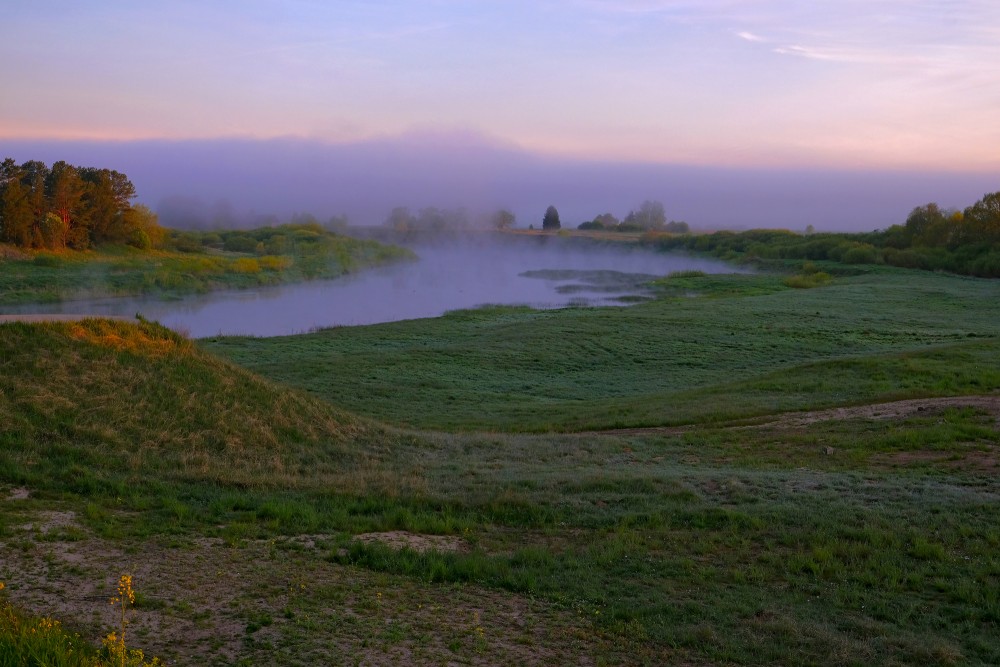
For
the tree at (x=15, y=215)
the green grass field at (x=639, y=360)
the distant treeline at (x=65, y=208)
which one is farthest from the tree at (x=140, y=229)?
the green grass field at (x=639, y=360)

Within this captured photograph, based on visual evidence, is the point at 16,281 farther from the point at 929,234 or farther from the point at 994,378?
the point at 929,234

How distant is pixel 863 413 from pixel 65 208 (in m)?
54.0

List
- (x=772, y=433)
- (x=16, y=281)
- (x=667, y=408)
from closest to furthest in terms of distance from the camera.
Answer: (x=772, y=433) < (x=667, y=408) < (x=16, y=281)

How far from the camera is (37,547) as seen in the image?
7391mm

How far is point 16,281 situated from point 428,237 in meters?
90.3

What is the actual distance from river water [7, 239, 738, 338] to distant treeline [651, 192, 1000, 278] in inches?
410

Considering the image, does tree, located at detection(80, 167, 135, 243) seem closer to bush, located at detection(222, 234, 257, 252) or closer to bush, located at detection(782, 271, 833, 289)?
bush, located at detection(222, 234, 257, 252)

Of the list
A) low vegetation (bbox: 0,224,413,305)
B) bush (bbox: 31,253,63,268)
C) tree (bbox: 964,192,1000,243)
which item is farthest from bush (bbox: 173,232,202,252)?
tree (bbox: 964,192,1000,243)

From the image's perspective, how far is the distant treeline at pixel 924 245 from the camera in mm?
79875

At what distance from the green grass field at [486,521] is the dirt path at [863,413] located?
4.2 inches

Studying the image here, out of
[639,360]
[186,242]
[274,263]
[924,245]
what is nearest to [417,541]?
[639,360]

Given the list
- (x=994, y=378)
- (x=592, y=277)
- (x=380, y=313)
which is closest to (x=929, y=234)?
(x=592, y=277)

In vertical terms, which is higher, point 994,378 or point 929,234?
point 929,234

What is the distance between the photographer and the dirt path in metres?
17.4
